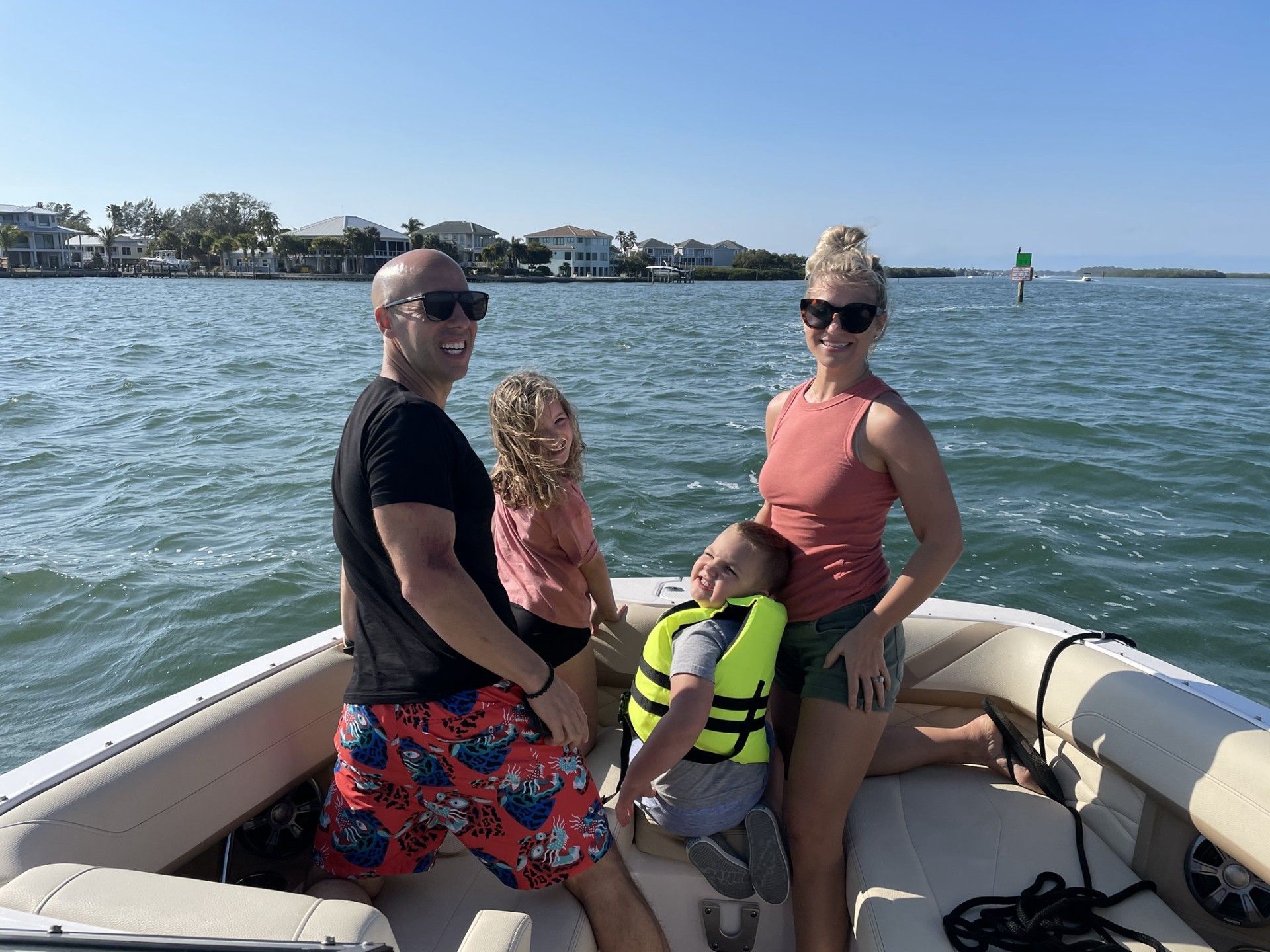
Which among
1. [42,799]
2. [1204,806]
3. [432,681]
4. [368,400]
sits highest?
[368,400]

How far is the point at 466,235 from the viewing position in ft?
322

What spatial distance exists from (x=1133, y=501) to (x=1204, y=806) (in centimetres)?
790

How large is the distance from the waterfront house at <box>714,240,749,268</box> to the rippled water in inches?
4391

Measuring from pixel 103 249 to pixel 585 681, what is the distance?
118m

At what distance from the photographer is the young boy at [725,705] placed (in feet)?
7.02

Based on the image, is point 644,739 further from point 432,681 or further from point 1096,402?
point 1096,402

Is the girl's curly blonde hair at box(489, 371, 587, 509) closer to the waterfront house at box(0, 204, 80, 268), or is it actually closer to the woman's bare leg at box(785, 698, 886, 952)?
→ the woman's bare leg at box(785, 698, 886, 952)

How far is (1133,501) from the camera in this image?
353 inches

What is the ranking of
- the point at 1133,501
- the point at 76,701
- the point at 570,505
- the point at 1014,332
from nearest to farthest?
1. the point at 570,505
2. the point at 76,701
3. the point at 1133,501
4. the point at 1014,332

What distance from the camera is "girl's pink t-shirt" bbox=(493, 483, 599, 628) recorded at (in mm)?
2625

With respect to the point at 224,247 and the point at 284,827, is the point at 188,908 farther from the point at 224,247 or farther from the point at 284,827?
the point at 224,247

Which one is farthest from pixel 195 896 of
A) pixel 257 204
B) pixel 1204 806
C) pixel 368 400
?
pixel 257 204

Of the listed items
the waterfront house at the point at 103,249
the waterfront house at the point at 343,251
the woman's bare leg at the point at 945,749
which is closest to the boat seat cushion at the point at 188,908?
the woman's bare leg at the point at 945,749

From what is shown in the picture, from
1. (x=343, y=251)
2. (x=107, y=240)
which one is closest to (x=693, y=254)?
(x=343, y=251)
